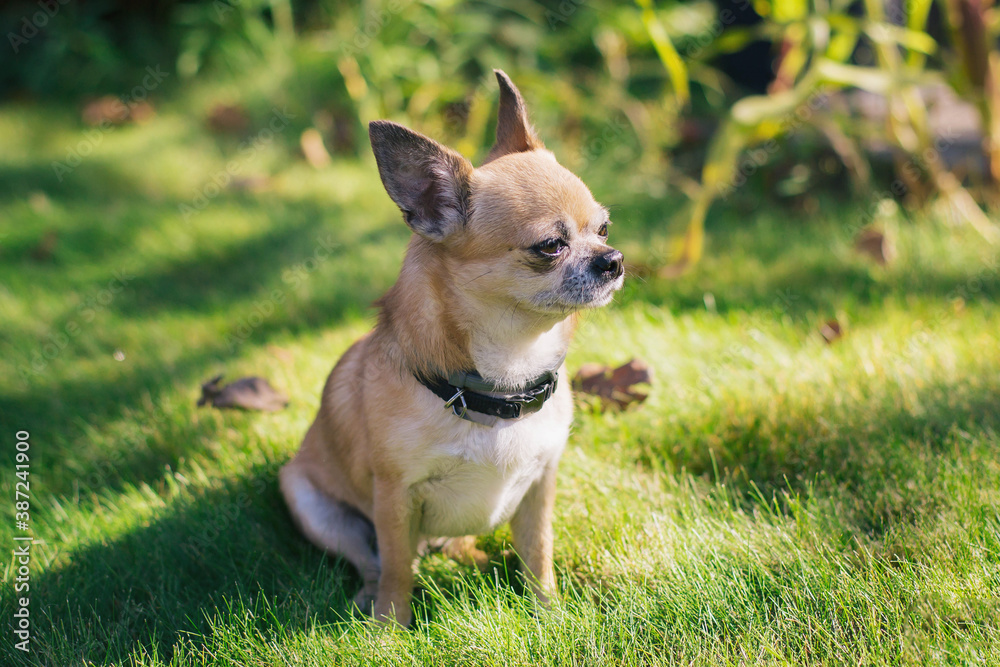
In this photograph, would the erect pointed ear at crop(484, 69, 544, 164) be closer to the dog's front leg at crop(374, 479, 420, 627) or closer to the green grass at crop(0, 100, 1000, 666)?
the green grass at crop(0, 100, 1000, 666)

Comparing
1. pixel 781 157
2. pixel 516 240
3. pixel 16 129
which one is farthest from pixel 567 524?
pixel 16 129

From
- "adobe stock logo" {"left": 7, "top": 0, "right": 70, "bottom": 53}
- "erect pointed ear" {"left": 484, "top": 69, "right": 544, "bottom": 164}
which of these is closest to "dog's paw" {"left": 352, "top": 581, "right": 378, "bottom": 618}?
"erect pointed ear" {"left": 484, "top": 69, "right": 544, "bottom": 164}

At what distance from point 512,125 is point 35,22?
602cm

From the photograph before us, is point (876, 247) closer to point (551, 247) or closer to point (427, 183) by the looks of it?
point (551, 247)

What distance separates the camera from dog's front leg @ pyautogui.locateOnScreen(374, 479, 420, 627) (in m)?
1.89

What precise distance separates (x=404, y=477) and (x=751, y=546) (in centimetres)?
91

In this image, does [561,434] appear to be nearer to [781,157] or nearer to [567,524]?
[567,524]

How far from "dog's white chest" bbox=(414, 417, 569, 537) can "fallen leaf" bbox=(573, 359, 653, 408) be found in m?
0.64

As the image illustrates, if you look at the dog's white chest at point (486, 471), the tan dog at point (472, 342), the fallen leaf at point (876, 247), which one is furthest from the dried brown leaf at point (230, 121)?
the dog's white chest at point (486, 471)

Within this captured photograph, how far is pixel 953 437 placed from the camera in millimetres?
2119

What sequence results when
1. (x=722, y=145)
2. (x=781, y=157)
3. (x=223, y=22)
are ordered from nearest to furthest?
(x=722, y=145) → (x=781, y=157) → (x=223, y=22)

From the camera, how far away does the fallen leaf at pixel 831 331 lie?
2.81m

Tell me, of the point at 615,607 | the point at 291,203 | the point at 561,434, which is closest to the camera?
the point at 615,607
